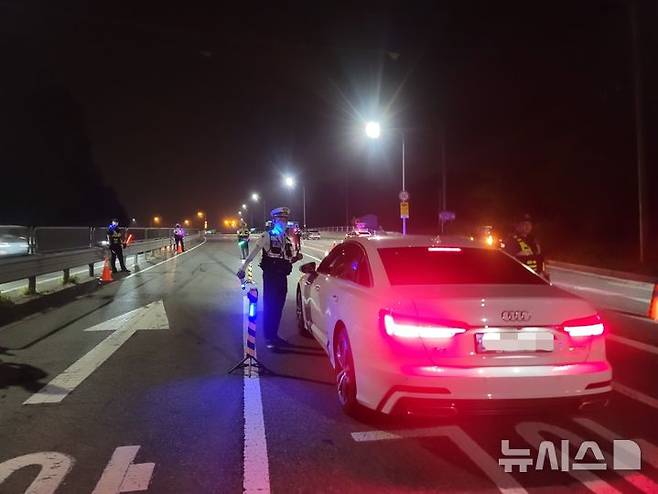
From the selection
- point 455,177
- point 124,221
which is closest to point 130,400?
point 455,177

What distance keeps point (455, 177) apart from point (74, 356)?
6885cm

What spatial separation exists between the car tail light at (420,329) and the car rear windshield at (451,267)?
0.62m

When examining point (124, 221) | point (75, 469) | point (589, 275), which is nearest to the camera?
point (75, 469)

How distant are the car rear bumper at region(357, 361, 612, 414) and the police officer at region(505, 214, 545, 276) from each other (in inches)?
217

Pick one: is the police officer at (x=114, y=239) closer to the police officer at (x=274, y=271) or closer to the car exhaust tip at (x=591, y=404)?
the police officer at (x=274, y=271)

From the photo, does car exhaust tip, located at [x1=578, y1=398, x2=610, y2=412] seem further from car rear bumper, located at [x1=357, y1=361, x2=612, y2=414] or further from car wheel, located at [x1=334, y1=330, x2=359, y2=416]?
car wheel, located at [x1=334, y1=330, x2=359, y2=416]

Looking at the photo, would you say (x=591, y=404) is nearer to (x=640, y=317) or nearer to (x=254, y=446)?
(x=254, y=446)

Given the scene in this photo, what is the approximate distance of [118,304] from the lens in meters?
12.8

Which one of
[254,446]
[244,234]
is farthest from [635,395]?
[244,234]

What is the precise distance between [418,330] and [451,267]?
1402 mm

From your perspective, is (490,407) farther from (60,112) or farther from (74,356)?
(60,112)

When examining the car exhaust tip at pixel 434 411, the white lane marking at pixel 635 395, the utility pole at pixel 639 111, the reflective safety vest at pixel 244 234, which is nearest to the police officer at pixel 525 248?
the white lane marking at pixel 635 395

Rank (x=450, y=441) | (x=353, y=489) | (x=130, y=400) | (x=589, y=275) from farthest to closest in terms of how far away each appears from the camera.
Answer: (x=589, y=275) → (x=130, y=400) → (x=450, y=441) → (x=353, y=489)

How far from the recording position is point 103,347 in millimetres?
8414
